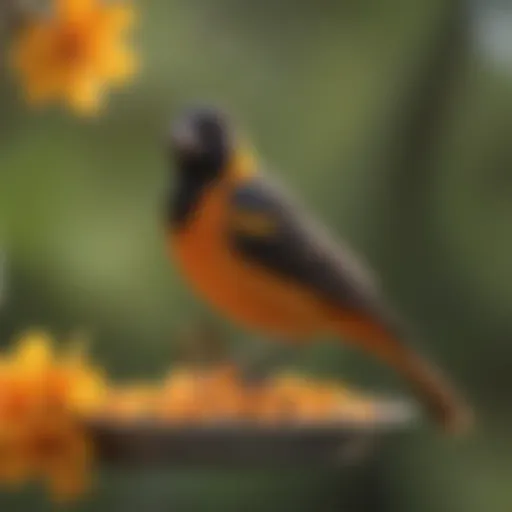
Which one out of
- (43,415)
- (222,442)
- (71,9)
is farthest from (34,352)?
(71,9)

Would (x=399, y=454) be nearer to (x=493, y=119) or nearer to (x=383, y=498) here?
(x=383, y=498)

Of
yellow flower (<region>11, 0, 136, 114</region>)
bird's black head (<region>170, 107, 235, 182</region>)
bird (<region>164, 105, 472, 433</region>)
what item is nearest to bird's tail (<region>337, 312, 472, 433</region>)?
bird (<region>164, 105, 472, 433</region>)

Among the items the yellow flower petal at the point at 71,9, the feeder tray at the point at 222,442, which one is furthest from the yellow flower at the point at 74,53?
the feeder tray at the point at 222,442

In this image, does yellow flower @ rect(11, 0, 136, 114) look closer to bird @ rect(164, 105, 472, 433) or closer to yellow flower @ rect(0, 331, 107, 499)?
bird @ rect(164, 105, 472, 433)

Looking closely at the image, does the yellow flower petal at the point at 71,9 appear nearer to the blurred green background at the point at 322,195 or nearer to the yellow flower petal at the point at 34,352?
the blurred green background at the point at 322,195

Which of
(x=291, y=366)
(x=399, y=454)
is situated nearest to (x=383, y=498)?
(x=399, y=454)

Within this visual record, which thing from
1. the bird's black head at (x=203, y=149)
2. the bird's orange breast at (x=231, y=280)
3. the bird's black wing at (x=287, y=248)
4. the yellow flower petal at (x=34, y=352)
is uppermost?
the bird's black head at (x=203, y=149)

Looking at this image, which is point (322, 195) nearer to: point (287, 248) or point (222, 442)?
point (287, 248)
